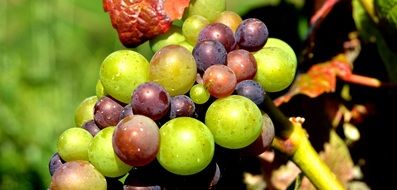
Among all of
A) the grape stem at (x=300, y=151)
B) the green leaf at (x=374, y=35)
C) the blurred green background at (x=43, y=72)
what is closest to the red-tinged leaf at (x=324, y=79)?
the green leaf at (x=374, y=35)

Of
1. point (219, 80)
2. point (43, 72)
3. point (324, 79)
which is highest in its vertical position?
point (219, 80)

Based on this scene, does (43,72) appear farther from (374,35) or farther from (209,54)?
(209,54)

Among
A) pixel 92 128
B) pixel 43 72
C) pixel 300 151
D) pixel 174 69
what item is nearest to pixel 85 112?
pixel 92 128

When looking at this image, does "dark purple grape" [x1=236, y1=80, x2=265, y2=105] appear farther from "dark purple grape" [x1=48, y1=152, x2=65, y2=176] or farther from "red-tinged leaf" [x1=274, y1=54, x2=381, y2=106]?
"red-tinged leaf" [x1=274, y1=54, x2=381, y2=106]

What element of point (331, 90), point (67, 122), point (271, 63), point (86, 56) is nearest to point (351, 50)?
point (331, 90)

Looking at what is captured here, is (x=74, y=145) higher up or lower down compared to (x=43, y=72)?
higher up

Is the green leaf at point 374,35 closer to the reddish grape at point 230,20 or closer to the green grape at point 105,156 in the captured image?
the reddish grape at point 230,20

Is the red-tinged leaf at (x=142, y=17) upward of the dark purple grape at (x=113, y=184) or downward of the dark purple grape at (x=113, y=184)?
upward

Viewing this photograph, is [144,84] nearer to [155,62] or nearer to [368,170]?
[155,62]

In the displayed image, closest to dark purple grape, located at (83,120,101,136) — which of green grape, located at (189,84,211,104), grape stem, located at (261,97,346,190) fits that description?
green grape, located at (189,84,211,104)
